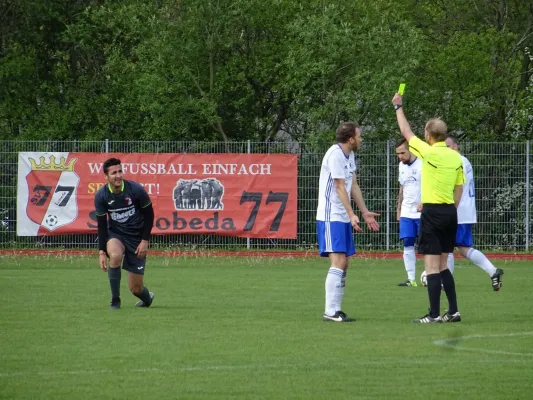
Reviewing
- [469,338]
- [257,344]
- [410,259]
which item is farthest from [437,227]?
[410,259]

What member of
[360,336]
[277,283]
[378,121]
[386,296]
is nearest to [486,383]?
[360,336]

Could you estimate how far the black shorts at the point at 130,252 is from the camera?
1498 centimetres

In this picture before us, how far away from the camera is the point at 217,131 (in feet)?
114

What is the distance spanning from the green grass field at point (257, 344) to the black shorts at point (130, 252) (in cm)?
53

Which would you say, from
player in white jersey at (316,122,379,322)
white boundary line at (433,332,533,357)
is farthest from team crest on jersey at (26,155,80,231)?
white boundary line at (433,332,533,357)

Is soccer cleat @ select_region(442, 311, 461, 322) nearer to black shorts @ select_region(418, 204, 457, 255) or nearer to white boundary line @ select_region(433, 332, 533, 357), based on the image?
black shorts @ select_region(418, 204, 457, 255)

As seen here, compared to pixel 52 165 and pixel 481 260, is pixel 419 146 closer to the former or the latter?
pixel 481 260

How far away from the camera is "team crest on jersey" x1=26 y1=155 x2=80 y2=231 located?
2945 centimetres

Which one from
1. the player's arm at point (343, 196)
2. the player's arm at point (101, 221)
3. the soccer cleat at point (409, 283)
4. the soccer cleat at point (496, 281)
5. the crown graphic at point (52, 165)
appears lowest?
the soccer cleat at point (409, 283)

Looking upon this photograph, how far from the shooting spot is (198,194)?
2964cm

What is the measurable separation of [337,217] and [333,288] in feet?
2.50

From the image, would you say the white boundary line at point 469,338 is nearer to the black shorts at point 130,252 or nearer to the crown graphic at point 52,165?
the black shorts at point 130,252

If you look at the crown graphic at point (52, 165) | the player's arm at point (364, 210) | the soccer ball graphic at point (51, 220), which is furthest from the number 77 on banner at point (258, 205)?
the player's arm at point (364, 210)

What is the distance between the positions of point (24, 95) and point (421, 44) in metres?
12.1
